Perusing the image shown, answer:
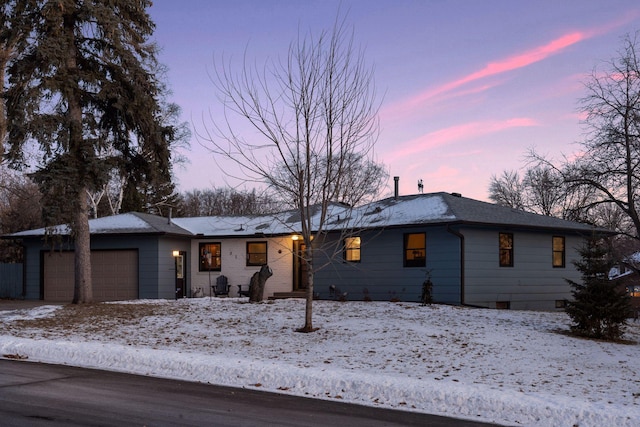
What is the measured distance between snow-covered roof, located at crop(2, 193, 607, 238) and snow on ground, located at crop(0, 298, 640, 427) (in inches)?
137

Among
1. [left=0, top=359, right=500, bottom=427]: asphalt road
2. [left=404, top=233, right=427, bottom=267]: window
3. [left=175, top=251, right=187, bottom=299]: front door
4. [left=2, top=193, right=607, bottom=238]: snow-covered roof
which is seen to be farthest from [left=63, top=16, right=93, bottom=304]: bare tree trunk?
[left=404, top=233, right=427, bottom=267]: window

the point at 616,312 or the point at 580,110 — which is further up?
the point at 580,110

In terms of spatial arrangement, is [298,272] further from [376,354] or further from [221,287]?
[376,354]

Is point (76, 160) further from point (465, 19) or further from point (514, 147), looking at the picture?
point (514, 147)

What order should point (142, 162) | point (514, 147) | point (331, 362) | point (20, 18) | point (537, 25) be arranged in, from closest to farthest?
point (331, 362) < point (537, 25) < point (20, 18) < point (142, 162) < point (514, 147)

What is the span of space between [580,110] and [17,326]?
1856 centimetres

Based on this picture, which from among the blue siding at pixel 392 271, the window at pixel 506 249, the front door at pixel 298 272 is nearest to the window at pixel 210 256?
the front door at pixel 298 272

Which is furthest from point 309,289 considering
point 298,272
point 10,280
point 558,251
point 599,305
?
point 10,280

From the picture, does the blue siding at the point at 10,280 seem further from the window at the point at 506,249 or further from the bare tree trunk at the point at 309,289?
the window at the point at 506,249

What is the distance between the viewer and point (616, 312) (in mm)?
13289

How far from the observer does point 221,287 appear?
24.7 metres

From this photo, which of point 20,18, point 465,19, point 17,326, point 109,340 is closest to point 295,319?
point 109,340

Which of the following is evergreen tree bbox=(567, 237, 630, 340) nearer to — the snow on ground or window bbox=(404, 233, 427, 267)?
the snow on ground

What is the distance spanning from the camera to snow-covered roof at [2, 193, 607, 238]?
1967 centimetres
